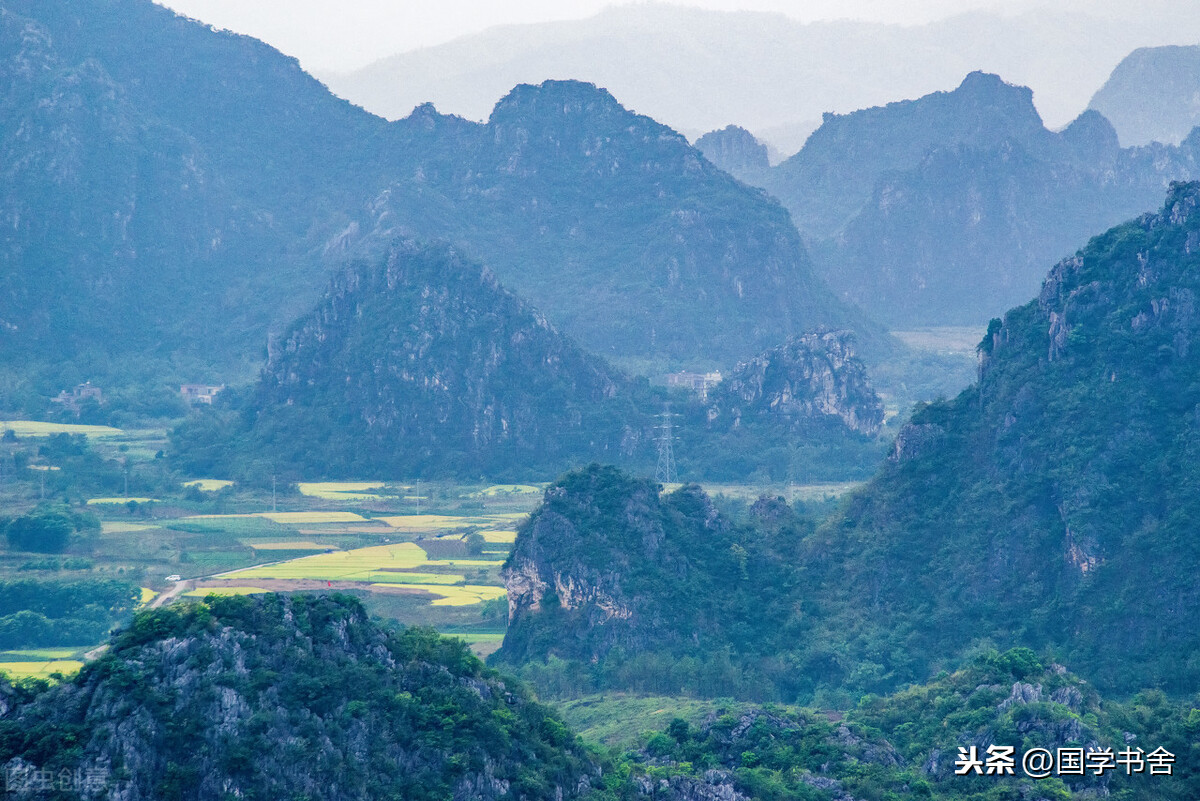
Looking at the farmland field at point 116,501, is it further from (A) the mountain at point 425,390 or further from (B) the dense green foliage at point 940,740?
(B) the dense green foliage at point 940,740

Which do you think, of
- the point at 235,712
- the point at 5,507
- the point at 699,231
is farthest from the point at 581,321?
the point at 235,712

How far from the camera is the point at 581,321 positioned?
15150 centimetres

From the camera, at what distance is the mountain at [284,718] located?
34.0 metres

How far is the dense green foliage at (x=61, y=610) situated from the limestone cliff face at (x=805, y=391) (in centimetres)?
5462

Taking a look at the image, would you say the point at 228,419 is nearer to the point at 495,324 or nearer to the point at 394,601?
the point at 495,324

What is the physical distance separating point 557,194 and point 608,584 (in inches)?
4491

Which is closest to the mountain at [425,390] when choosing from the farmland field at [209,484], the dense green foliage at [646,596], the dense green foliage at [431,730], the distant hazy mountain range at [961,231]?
the farmland field at [209,484]

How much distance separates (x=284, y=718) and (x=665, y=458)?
2847 inches

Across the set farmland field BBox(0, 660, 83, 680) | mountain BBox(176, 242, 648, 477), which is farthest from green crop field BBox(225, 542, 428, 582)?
mountain BBox(176, 242, 648, 477)

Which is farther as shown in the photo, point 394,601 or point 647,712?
point 394,601

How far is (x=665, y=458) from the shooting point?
107938 millimetres

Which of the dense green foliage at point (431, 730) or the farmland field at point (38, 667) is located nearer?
the dense green foliage at point (431, 730)

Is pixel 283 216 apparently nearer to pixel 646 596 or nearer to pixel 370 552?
pixel 370 552

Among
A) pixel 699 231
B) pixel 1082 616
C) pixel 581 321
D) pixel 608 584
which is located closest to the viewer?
pixel 1082 616
